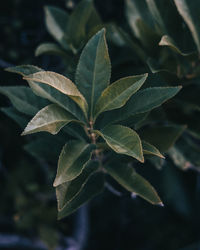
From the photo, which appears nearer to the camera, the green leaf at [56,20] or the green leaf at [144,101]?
the green leaf at [144,101]

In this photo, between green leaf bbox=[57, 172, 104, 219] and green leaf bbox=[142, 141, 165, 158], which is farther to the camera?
green leaf bbox=[57, 172, 104, 219]

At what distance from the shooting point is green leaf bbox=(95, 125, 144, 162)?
3.23 feet

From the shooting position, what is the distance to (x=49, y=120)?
1047mm

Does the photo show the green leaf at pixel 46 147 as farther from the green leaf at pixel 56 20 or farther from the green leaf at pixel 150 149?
the green leaf at pixel 56 20

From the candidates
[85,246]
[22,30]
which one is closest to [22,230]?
[85,246]

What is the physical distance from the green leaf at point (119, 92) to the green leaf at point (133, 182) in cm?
30

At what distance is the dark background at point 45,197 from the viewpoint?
2.27 meters

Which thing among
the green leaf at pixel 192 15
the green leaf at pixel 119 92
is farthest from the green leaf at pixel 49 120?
the green leaf at pixel 192 15

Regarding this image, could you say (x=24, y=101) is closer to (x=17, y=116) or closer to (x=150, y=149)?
(x=17, y=116)

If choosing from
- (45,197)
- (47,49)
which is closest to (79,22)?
(47,49)

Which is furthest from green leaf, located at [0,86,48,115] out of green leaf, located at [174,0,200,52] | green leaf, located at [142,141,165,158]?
green leaf, located at [174,0,200,52]

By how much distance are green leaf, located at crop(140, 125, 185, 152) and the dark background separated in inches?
17.5

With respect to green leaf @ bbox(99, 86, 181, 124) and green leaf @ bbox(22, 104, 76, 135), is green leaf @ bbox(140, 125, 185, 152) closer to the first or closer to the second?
green leaf @ bbox(99, 86, 181, 124)

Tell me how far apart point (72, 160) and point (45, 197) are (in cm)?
138
